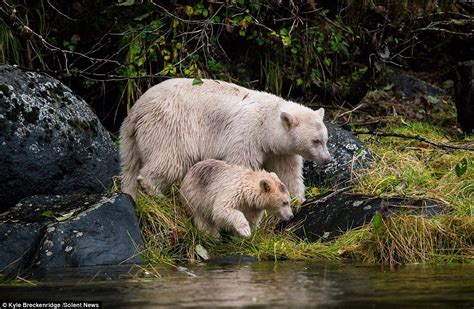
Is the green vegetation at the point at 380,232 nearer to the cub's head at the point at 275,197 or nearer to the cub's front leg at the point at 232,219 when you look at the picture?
the cub's front leg at the point at 232,219

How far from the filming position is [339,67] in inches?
555

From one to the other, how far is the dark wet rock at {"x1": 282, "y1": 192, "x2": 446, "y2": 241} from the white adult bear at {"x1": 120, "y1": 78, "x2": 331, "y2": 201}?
413 mm

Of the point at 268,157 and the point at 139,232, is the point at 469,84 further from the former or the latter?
the point at 139,232

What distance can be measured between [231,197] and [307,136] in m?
1.31

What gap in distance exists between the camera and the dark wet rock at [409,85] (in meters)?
13.9

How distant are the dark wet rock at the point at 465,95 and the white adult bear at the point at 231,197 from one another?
14.4ft

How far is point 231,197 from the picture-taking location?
344 inches

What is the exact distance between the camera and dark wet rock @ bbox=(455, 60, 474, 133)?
1238 centimetres

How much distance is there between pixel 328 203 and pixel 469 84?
155 inches

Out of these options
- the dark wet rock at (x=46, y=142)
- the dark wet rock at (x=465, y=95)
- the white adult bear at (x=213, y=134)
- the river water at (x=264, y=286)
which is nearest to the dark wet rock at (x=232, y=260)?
the river water at (x=264, y=286)

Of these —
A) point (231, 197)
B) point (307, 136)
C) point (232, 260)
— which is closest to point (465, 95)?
point (307, 136)

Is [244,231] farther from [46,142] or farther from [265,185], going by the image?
[46,142]

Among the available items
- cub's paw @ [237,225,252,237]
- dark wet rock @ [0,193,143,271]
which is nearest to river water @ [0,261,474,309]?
dark wet rock @ [0,193,143,271]

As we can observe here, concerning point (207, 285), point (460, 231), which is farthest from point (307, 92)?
point (207, 285)
